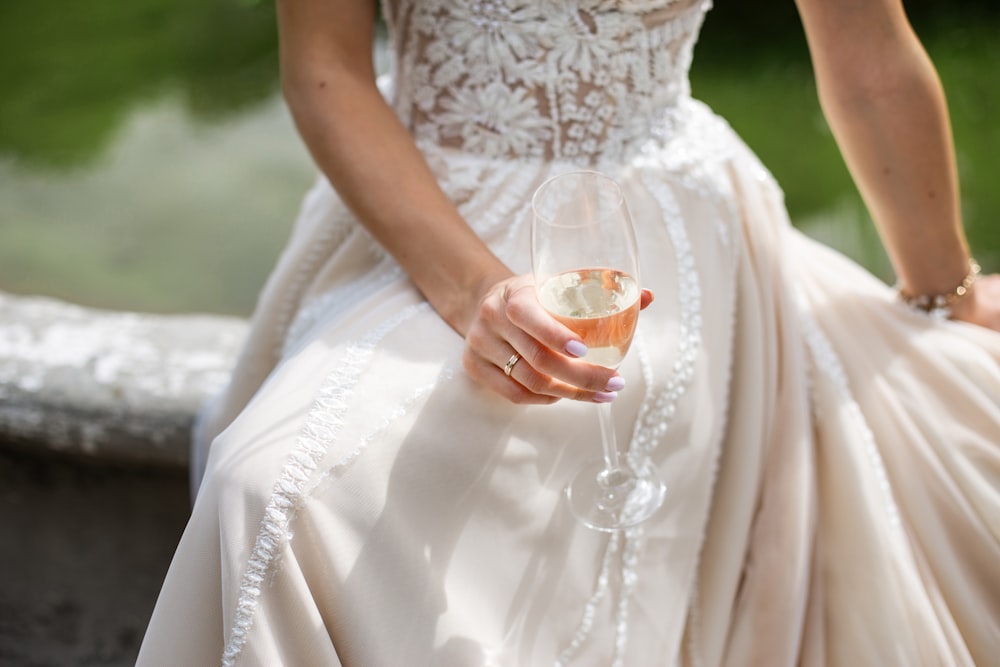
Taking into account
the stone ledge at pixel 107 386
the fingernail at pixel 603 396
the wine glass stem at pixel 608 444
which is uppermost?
the fingernail at pixel 603 396

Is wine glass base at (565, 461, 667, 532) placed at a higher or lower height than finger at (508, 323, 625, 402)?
lower

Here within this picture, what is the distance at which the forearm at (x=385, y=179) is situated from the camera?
43.6 inches

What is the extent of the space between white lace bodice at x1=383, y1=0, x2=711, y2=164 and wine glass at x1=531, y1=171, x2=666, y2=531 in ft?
1.12

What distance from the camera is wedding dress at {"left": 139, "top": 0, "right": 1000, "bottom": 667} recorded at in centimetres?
95

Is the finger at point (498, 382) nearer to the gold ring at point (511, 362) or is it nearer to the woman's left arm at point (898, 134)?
the gold ring at point (511, 362)

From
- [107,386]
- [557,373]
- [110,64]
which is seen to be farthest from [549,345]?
[110,64]

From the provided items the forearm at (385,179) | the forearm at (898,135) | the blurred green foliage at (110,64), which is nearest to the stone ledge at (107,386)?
the forearm at (385,179)

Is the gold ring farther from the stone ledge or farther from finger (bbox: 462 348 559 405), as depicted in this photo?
the stone ledge

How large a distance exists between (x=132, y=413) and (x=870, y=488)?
1102mm

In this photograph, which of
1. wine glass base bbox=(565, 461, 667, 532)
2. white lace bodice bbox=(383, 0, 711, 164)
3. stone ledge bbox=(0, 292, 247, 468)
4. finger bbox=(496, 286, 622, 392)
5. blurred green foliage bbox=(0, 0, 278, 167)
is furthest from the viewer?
blurred green foliage bbox=(0, 0, 278, 167)

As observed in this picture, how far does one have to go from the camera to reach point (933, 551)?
1073 millimetres

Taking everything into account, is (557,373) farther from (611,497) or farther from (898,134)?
(898,134)

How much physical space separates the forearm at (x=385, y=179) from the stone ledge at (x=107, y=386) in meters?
0.54

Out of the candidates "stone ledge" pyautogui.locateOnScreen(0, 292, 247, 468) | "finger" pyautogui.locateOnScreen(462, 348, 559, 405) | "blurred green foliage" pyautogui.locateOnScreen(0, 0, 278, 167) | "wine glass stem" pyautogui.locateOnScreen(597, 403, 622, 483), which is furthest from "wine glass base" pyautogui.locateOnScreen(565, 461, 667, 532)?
"blurred green foliage" pyautogui.locateOnScreen(0, 0, 278, 167)
